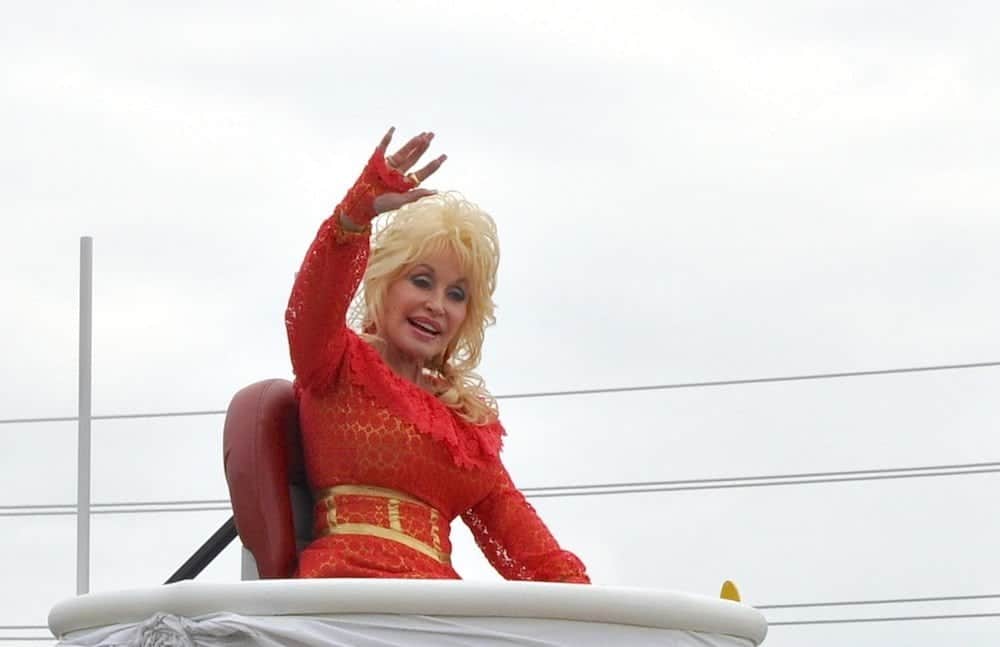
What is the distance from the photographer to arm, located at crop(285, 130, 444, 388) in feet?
7.29

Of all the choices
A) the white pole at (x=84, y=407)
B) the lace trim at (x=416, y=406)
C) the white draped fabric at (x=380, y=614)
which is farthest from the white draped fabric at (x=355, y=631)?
the white pole at (x=84, y=407)

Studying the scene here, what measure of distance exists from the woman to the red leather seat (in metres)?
0.02

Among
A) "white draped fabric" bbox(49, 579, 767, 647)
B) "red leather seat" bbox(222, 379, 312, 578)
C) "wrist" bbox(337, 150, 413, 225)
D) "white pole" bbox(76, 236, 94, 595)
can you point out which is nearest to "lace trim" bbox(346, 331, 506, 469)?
"red leather seat" bbox(222, 379, 312, 578)

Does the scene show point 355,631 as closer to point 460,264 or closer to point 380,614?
point 380,614

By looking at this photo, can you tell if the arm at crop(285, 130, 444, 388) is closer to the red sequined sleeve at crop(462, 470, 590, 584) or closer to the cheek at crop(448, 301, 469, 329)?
the cheek at crop(448, 301, 469, 329)

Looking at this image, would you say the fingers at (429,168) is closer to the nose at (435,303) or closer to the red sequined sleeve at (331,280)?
the red sequined sleeve at (331,280)

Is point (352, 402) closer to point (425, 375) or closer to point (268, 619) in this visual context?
point (425, 375)

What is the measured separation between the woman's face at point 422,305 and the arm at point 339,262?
0.11 meters

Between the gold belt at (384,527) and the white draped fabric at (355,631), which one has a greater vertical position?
the gold belt at (384,527)

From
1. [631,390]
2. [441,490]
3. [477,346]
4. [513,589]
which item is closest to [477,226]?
[477,346]

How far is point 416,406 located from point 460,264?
0.19m

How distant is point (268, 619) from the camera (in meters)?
2.04

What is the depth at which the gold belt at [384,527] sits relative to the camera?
2367 mm

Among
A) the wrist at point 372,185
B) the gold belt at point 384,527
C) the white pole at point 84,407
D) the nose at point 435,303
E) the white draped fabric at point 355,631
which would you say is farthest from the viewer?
the white pole at point 84,407
